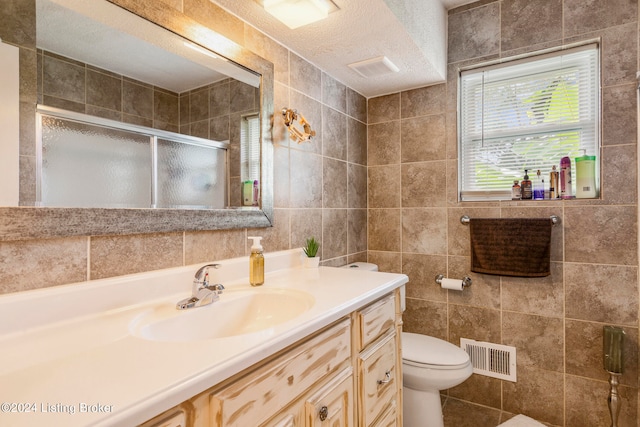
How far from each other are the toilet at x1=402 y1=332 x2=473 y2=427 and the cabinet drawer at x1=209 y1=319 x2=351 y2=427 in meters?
0.82

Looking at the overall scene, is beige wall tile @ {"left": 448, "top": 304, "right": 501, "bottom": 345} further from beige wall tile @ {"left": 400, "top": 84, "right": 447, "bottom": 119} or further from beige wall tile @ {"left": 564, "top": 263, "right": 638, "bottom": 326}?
beige wall tile @ {"left": 400, "top": 84, "right": 447, "bottom": 119}

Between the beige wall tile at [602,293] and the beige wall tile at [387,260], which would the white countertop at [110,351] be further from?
the beige wall tile at [602,293]

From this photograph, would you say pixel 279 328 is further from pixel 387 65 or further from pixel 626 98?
pixel 626 98

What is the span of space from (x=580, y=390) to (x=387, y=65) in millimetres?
2007

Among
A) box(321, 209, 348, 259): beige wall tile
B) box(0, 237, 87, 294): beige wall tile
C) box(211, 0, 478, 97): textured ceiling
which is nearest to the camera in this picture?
box(0, 237, 87, 294): beige wall tile

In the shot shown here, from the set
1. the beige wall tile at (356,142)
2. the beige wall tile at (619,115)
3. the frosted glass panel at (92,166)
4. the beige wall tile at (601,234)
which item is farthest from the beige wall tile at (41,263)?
the beige wall tile at (619,115)

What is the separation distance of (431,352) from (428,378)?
15 cm

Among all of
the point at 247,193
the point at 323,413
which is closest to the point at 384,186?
the point at 247,193

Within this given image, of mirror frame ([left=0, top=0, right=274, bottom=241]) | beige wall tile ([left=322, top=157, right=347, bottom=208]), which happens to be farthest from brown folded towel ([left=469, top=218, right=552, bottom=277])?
mirror frame ([left=0, top=0, right=274, bottom=241])

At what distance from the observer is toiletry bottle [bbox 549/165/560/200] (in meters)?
1.80

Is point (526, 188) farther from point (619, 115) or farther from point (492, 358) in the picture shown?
point (492, 358)

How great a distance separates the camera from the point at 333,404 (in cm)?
95

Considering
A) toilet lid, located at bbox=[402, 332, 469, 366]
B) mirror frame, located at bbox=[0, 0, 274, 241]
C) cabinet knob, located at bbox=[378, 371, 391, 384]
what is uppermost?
mirror frame, located at bbox=[0, 0, 274, 241]

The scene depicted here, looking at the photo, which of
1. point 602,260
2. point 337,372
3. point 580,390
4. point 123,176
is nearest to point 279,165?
point 123,176
